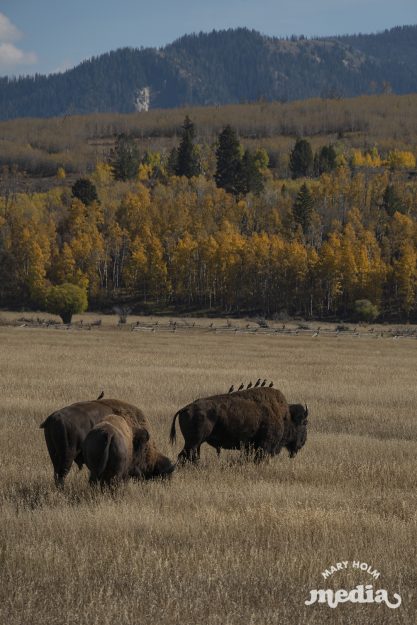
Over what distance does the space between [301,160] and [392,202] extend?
136 feet

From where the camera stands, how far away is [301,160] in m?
151

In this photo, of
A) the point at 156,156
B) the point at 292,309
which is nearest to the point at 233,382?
the point at 292,309

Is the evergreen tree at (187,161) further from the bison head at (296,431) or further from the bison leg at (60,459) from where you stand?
the bison leg at (60,459)

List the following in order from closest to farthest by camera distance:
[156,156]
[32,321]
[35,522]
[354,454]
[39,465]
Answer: [35,522] < [39,465] < [354,454] < [32,321] < [156,156]

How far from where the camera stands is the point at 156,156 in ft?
611

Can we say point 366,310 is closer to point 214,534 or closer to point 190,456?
point 190,456

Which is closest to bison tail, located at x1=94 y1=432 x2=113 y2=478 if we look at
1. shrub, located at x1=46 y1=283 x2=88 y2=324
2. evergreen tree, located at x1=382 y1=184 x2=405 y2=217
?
shrub, located at x1=46 y1=283 x2=88 y2=324

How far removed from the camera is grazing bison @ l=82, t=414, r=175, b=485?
9.38 m

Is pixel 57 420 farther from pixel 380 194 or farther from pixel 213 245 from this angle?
pixel 380 194

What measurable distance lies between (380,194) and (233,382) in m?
100

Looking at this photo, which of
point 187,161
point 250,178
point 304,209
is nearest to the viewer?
point 304,209

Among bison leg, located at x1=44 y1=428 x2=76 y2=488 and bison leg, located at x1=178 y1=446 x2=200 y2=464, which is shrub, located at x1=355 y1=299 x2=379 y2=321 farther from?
bison leg, located at x1=44 y1=428 x2=76 y2=488

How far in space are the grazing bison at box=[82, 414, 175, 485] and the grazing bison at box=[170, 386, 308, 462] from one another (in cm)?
110

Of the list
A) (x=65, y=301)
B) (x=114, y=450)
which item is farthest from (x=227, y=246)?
(x=114, y=450)
